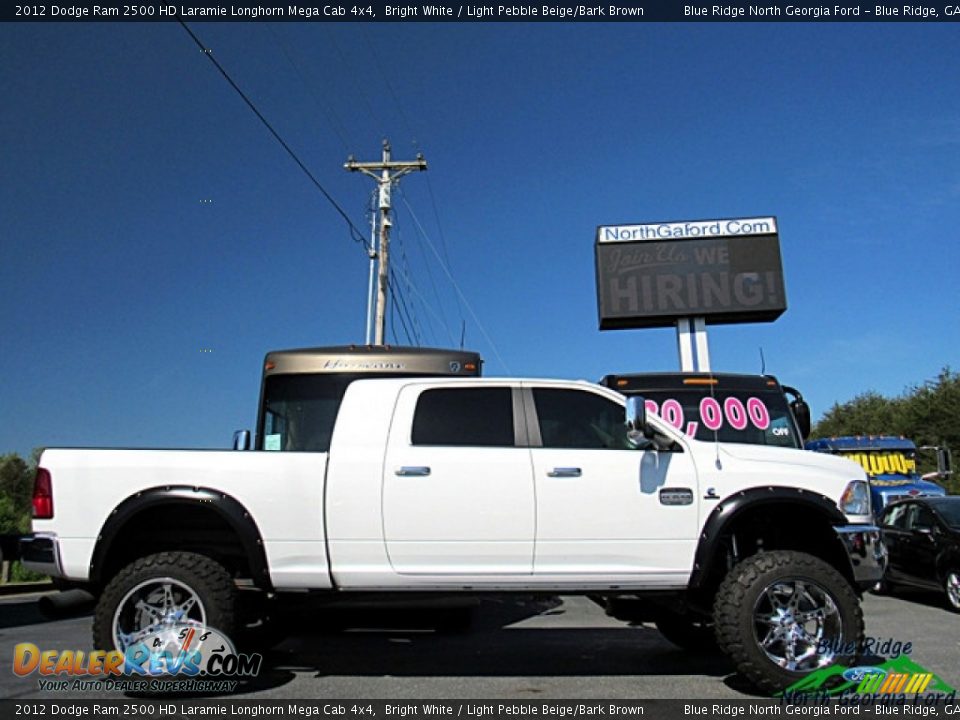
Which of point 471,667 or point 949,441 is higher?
point 949,441

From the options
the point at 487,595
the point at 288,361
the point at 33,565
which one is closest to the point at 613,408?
the point at 487,595

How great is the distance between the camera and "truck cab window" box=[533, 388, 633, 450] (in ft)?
17.4

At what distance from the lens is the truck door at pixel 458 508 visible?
498 centimetres

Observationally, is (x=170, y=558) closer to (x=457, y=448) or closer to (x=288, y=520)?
(x=288, y=520)

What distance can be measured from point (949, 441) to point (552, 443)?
37364 mm

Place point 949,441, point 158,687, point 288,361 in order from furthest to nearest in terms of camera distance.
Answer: point 949,441 → point 288,361 → point 158,687

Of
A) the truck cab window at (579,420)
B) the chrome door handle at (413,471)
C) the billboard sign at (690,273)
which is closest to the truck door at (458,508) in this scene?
the chrome door handle at (413,471)

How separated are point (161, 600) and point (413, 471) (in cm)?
184

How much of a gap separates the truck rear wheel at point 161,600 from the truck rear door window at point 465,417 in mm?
1606

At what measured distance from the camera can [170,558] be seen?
4.98 meters

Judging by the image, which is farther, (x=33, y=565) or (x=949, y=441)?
(x=949, y=441)

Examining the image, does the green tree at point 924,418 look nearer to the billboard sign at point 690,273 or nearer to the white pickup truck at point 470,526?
the billboard sign at point 690,273

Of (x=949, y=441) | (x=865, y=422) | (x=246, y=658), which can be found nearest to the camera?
(x=246, y=658)

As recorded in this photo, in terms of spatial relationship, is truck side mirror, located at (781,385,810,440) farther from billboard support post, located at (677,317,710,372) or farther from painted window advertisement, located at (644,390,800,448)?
billboard support post, located at (677,317,710,372)
